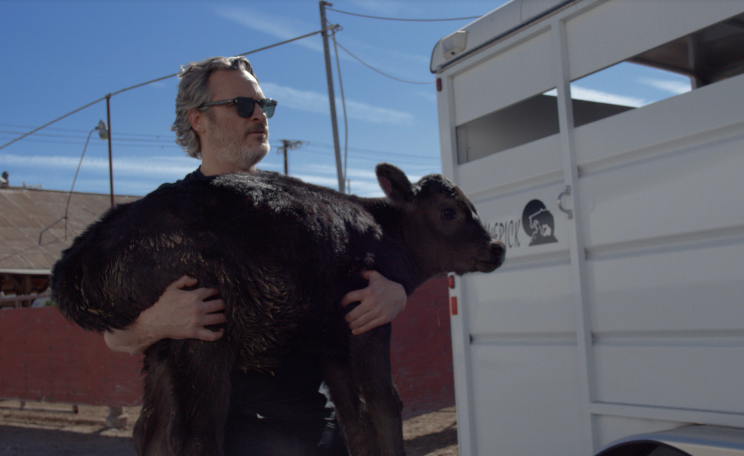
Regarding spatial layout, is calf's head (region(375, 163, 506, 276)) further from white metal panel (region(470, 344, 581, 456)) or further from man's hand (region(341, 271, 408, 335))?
white metal panel (region(470, 344, 581, 456))

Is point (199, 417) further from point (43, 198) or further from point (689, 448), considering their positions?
point (43, 198)

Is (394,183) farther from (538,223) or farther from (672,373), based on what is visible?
(672,373)

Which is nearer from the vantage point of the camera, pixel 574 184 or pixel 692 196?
pixel 692 196

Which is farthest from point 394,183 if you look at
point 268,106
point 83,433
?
point 83,433

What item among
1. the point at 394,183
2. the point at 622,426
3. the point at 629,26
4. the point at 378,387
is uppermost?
the point at 629,26

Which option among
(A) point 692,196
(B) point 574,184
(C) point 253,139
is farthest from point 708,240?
(C) point 253,139

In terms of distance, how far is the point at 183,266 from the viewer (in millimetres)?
1934

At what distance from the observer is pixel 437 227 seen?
10.2 feet

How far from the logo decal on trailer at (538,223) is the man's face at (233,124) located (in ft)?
7.71

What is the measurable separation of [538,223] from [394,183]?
1.56 metres

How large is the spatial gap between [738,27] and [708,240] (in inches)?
52.5

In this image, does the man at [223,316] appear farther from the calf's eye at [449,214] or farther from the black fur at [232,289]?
the calf's eye at [449,214]

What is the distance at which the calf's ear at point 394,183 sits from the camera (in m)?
3.10

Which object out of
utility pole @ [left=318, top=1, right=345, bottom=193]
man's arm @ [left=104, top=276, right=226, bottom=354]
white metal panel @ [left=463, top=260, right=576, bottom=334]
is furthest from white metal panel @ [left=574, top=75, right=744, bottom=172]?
utility pole @ [left=318, top=1, right=345, bottom=193]
